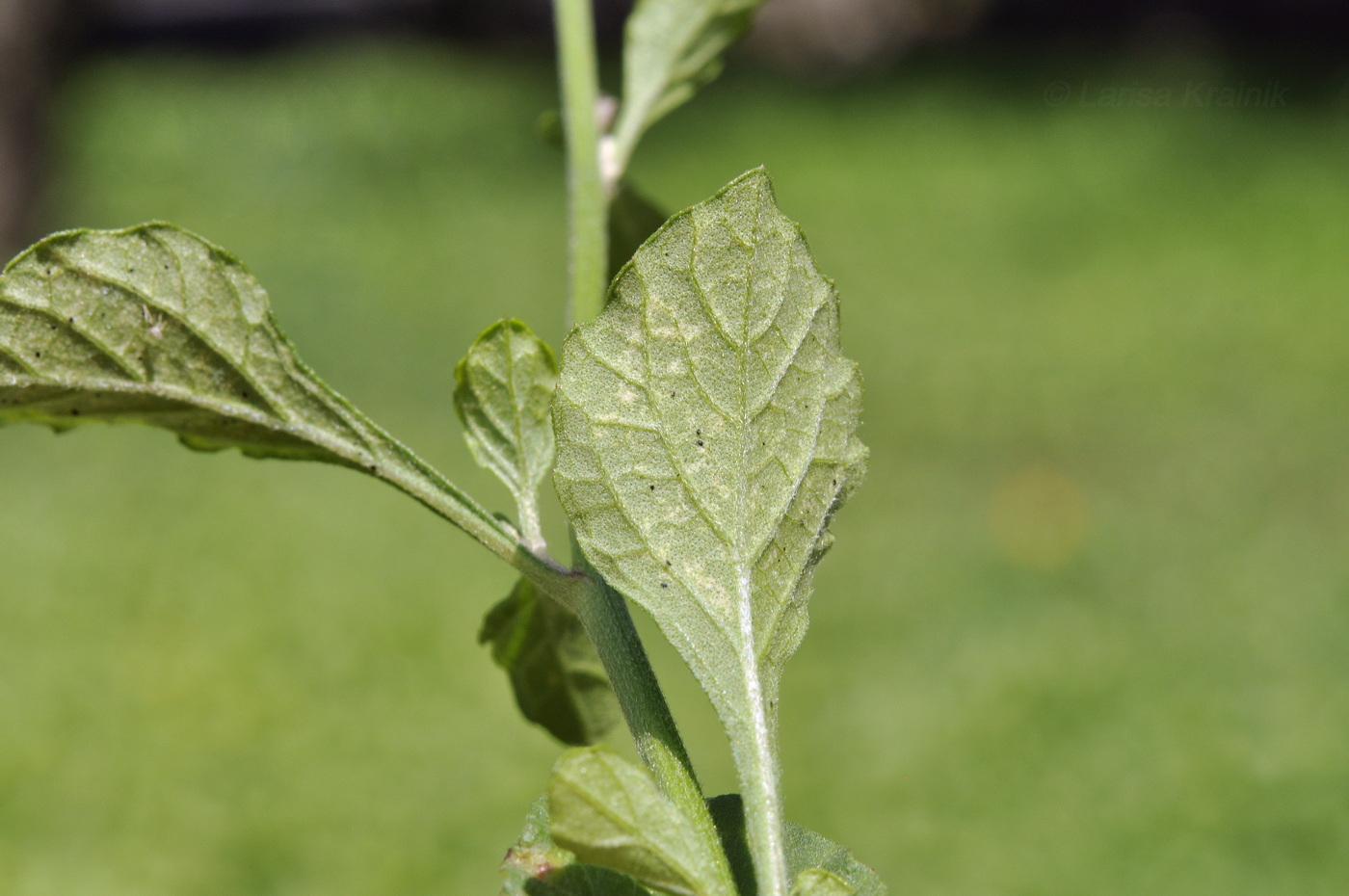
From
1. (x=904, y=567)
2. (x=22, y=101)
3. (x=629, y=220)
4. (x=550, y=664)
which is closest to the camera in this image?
(x=550, y=664)

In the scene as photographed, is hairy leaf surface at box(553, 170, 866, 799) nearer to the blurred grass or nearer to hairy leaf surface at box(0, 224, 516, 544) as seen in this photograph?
hairy leaf surface at box(0, 224, 516, 544)

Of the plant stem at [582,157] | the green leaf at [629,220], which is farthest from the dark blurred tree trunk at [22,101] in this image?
the plant stem at [582,157]

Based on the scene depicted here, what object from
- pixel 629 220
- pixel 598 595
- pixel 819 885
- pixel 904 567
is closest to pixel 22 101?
pixel 904 567

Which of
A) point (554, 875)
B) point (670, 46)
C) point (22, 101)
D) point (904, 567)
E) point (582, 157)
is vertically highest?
point (22, 101)

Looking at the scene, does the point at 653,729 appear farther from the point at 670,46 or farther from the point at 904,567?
the point at 904,567

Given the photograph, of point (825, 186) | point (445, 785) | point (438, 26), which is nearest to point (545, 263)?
point (825, 186)

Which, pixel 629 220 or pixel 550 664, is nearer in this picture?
pixel 550 664
